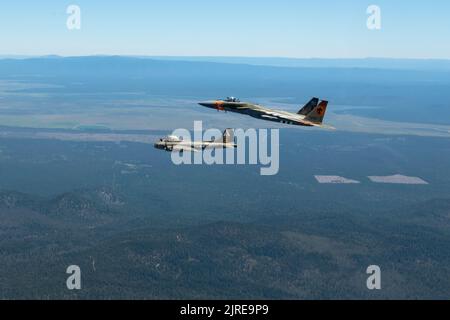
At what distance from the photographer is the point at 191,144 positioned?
121500 millimetres

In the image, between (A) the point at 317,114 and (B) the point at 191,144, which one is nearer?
(A) the point at 317,114

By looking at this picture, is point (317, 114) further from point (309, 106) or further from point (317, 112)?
point (309, 106)

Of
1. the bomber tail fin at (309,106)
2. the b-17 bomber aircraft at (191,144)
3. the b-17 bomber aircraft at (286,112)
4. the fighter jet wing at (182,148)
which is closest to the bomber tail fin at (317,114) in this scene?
the b-17 bomber aircraft at (286,112)

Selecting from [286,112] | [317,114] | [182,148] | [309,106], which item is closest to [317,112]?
[317,114]

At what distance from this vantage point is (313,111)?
4318 inches

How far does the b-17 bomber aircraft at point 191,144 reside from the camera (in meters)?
116

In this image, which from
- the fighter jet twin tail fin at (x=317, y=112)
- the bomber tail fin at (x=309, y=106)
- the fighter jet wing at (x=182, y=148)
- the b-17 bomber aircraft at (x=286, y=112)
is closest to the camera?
the fighter jet twin tail fin at (x=317, y=112)

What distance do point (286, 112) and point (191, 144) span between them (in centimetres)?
2379

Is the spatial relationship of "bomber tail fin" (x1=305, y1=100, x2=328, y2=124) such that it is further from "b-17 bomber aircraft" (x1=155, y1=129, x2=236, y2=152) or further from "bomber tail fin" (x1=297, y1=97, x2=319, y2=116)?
"b-17 bomber aircraft" (x1=155, y1=129, x2=236, y2=152)

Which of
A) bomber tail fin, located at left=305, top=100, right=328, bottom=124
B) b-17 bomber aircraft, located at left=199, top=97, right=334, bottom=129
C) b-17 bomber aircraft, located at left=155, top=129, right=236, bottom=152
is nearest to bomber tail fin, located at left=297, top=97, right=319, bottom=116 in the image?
b-17 bomber aircraft, located at left=199, top=97, right=334, bottom=129

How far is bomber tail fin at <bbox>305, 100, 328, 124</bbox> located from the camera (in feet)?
354

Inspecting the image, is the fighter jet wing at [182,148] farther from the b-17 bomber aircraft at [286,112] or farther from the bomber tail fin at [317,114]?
the bomber tail fin at [317,114]

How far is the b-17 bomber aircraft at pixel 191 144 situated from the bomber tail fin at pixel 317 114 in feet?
60.5
